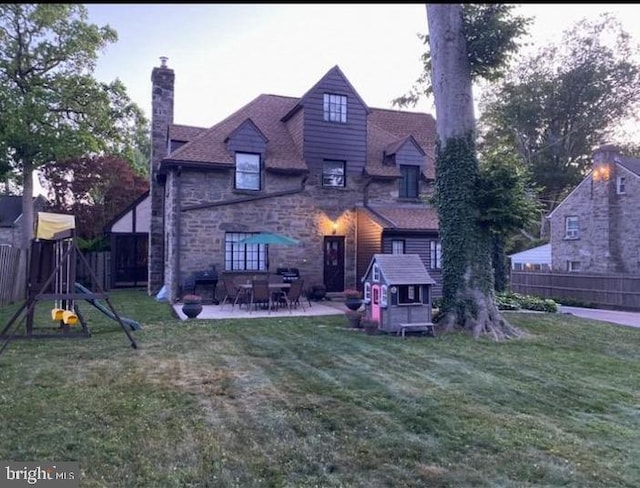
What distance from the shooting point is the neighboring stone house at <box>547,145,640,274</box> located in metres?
21.4

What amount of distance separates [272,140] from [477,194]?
8.89m

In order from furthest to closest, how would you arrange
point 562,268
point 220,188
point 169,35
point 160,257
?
point 562,268
point 160,257
point 220,188
point 169,35

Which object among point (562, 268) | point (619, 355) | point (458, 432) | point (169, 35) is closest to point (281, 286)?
point (619, 355)

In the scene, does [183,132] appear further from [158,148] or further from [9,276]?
[9,276]

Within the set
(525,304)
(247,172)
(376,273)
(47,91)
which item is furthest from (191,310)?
(47,91)

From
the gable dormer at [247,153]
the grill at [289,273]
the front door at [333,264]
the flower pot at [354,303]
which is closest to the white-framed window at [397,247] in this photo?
the front door at [333,264]

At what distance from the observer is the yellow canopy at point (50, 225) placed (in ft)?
31.9

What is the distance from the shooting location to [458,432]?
4699 mm

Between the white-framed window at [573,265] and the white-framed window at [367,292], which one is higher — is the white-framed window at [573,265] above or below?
above

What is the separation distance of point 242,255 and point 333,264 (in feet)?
11.7

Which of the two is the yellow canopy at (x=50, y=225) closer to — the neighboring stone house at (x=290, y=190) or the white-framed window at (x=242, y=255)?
the neighboring stone house at (x=290, y=190)

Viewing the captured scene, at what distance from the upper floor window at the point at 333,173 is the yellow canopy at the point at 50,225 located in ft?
30.8

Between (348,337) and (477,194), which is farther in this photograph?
(477,194)

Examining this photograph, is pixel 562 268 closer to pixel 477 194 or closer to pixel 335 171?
pixel 335 171
